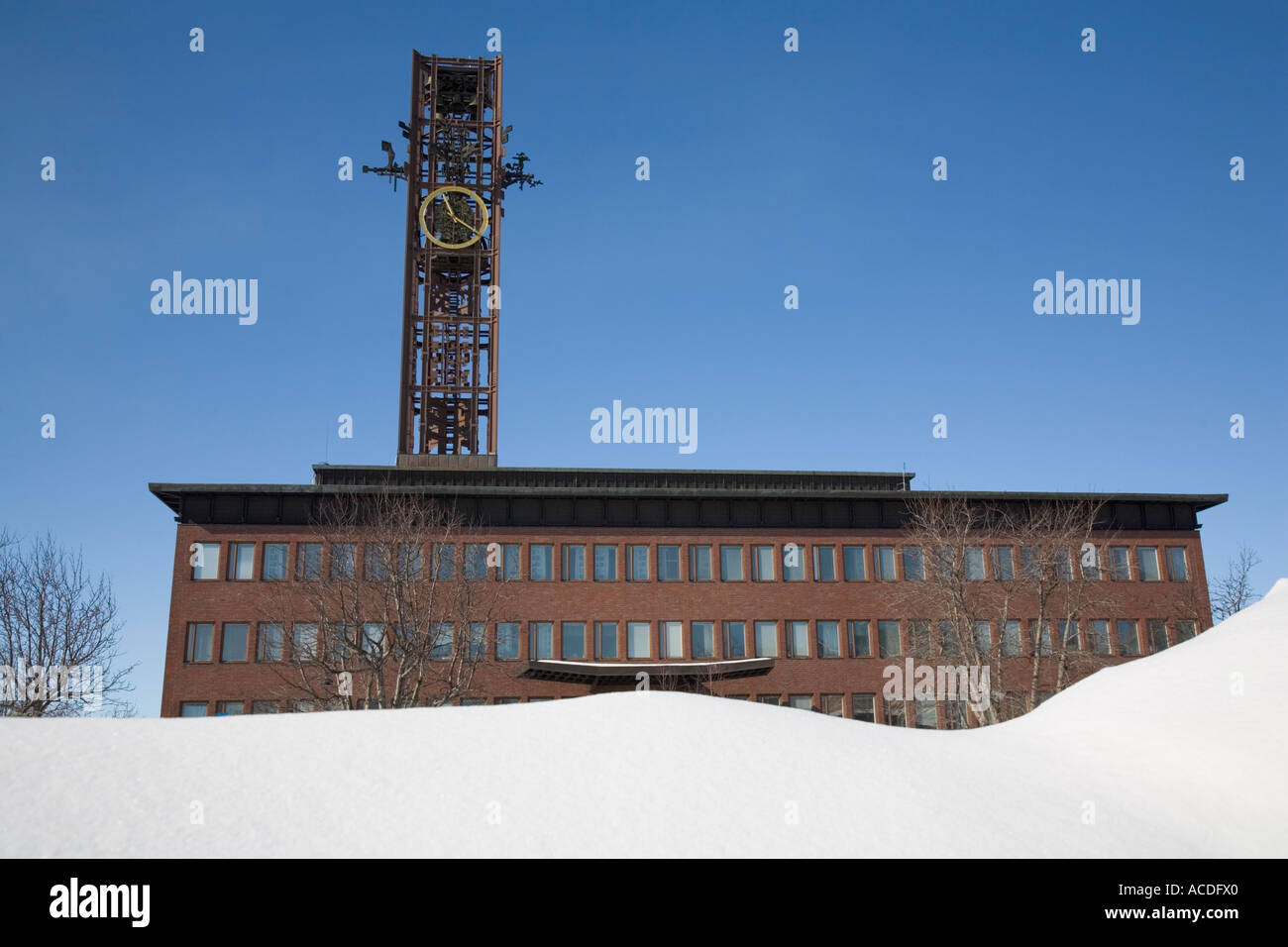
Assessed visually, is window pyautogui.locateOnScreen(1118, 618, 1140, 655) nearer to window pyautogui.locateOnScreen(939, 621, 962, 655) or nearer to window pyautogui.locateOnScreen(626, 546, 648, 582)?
window pyautogui.locateOnScreen(939, 621, 962, 655)

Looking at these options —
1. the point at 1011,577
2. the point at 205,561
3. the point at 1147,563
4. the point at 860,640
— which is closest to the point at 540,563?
the point at 205,561

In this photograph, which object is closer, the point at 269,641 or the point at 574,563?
the point at 269,641

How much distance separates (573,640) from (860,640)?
13.2 m

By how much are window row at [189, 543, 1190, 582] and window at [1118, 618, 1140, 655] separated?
216cm

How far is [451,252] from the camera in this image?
214 ft

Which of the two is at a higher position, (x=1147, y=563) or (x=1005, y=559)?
(x=1005, y=559)

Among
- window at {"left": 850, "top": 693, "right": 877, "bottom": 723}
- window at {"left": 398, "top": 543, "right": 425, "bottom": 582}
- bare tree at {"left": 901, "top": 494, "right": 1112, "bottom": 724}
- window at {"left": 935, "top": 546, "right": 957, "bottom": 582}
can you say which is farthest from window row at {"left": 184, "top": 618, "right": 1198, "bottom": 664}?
window at {"left": 398, "top": 543, "right": 425, "bottom": 582}

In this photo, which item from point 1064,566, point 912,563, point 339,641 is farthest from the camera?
point 912,563

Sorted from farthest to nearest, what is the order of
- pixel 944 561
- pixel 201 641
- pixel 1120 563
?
1. pixel 1120 563
2. pixel 201 641
3. pixel 944 561

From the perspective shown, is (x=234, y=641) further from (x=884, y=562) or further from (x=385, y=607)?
(x=884, y=562)

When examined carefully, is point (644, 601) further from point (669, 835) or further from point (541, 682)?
point (669, 835)
